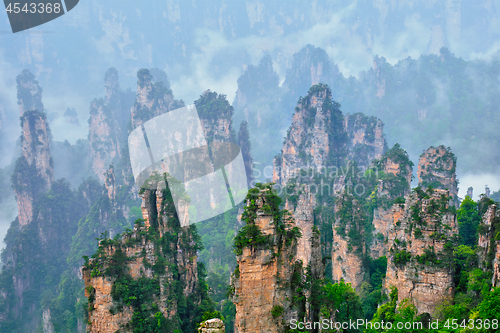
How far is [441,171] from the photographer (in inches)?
1547

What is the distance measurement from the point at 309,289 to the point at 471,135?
Result: 258 feet

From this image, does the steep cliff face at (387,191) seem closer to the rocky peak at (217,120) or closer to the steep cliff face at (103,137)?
the rocky peak at (217,120)

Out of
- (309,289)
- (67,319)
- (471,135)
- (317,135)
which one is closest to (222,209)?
(317,135)

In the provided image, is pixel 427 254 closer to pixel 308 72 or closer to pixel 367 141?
pixel 367 141

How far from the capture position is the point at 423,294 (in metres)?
19.2

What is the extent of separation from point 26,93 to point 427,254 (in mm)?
101911

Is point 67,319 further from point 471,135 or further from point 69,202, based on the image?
point 471,135

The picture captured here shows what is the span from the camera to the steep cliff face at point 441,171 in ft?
128

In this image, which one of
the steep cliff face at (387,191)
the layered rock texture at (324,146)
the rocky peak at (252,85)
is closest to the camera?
the steep cliff face at (387,191)

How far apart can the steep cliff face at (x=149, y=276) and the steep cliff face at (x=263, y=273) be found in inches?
342

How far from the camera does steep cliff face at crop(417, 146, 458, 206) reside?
39.1 m

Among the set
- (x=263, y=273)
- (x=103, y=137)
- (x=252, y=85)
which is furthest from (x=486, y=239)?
(x=252, y=85)

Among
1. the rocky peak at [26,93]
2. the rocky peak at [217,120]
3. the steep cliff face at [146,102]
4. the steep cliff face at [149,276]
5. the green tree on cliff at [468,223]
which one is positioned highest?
the rocky peak at [26,93]

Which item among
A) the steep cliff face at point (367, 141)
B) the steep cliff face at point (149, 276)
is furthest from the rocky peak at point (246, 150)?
the steep cliff face at point (149, 276)
